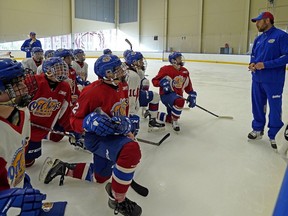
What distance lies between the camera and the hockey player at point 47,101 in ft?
7.10

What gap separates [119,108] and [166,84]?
1.49 m

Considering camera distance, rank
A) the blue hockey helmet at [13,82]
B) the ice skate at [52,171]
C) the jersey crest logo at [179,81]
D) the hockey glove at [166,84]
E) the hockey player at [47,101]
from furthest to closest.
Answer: the jersey crest logo at [179,81] < the hockey glove at [166,84] < the hockey player at [47,101] < the ice skate at [52,171] < the blue hockey helmet at [13,82]

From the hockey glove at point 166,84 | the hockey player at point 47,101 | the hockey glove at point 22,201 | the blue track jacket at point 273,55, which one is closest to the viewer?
the hockey glove at point 22,201

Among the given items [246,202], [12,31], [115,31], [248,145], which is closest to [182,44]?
[115,31]

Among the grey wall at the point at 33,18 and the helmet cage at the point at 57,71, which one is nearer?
the helmet cage at the point at 57,71

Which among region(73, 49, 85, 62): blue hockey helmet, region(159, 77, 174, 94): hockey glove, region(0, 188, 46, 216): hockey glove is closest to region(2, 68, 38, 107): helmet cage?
region(0, 188, 46, 216): hockey glove

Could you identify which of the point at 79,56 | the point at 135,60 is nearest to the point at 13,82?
the point at 135,60

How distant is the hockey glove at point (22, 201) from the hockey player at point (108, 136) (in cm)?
57

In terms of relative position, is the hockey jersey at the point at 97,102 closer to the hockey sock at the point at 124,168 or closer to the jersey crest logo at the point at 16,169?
the hockey sock at the point at 124,168

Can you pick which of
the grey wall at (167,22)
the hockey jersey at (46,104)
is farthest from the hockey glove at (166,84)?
the grey wall at (167,22)

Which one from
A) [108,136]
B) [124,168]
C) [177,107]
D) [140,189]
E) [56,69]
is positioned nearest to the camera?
[124,168]

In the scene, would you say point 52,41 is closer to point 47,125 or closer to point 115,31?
point 115,31

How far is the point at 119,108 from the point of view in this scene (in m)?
1.82

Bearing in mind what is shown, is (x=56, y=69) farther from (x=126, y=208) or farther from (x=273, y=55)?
(x=273, y=55)
